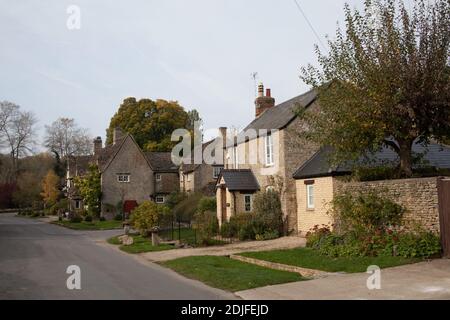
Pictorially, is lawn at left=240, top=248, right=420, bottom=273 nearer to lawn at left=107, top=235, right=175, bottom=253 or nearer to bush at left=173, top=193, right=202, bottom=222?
lawn at left=107, top=235, right=175, bottom=253

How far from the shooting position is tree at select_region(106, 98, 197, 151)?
68.4m

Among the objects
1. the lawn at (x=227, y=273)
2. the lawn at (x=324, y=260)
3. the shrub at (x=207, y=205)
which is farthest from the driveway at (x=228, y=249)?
the shrub at (x=207, y=205)

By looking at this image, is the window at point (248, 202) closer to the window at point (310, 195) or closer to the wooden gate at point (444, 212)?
the window at point (310, 195)

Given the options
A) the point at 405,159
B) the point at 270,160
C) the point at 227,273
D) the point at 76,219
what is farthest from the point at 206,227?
the point at 76,219

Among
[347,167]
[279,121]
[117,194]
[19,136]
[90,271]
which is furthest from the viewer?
[19,136]

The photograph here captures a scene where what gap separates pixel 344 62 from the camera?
61.5 ft

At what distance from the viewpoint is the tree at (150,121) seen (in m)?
68.4

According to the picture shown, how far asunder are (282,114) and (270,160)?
3.55m

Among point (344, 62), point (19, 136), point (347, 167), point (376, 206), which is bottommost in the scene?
point (376, 206)

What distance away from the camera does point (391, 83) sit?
17.0 m

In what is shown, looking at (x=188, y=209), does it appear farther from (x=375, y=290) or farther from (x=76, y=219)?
(x=375, y=290)
